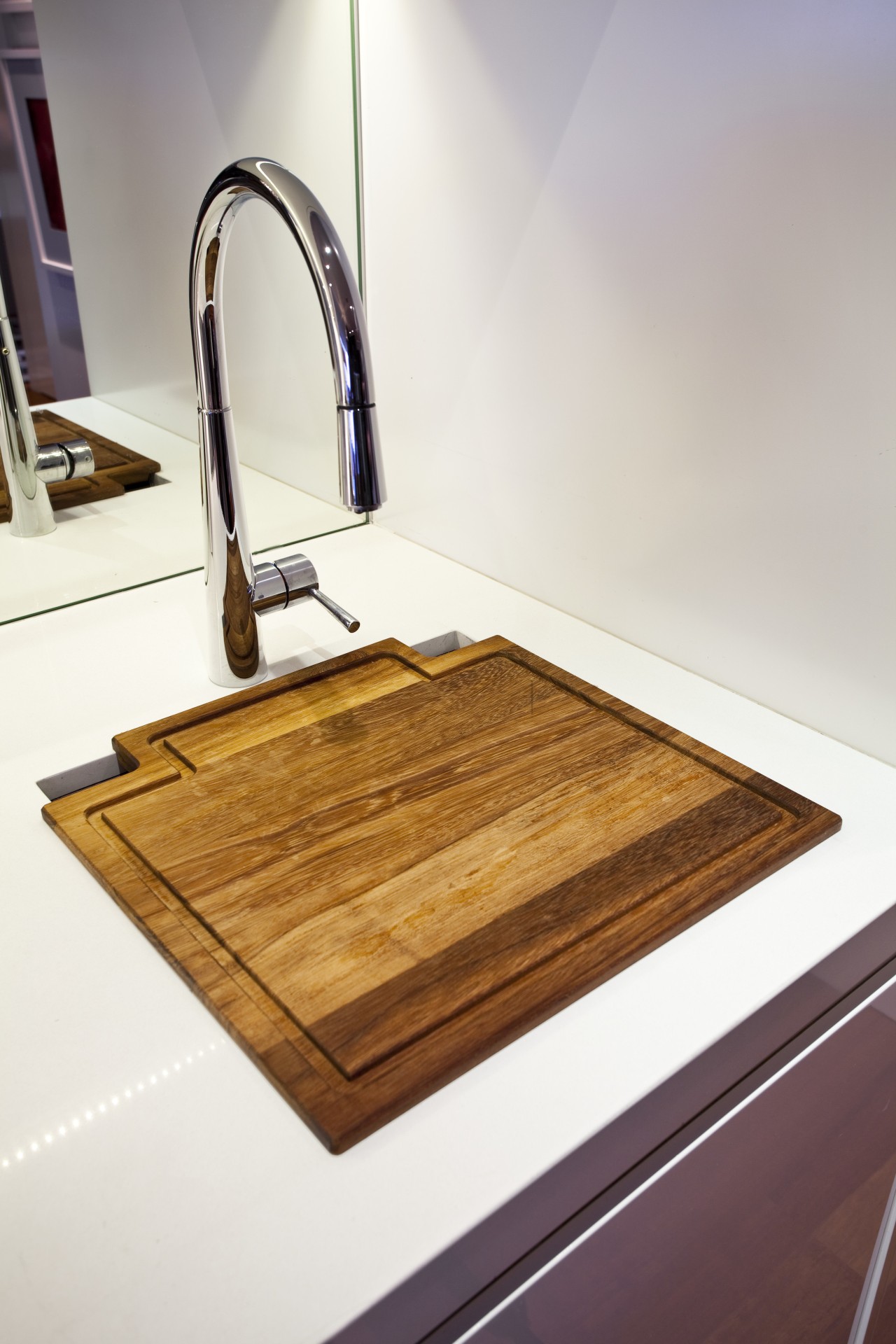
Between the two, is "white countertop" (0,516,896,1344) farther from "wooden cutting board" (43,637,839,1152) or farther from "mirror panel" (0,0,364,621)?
"mirror panel" (0,0,364,621)

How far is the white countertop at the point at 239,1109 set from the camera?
0.49 meters

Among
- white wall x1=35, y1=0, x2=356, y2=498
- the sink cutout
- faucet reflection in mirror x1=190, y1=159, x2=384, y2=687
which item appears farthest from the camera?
white wall x1=35, y1=0, x2=356, y2=498

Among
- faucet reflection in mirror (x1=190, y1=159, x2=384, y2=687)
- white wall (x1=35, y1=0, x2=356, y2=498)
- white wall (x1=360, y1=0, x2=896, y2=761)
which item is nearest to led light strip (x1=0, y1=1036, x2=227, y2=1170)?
faucet reflection in mirror (x1=190, y1=159, x2=384, y2=687)

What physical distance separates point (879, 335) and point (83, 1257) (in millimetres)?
742

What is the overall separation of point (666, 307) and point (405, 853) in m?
0.50

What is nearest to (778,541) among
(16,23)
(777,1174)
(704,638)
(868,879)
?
(704,638)

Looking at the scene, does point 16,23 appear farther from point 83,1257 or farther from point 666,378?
point 83,1257

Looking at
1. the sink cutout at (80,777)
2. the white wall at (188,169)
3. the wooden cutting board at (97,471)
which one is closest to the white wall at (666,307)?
the white wall at (188,169)

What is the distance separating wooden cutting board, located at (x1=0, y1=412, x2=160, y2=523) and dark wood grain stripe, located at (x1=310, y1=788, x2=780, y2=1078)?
65cm

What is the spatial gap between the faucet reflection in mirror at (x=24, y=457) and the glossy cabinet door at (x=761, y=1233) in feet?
2.63

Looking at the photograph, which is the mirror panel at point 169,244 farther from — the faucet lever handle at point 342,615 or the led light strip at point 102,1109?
the led light strip at point 102,1109

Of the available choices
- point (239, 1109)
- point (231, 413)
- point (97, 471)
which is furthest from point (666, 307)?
point (239, 1109)

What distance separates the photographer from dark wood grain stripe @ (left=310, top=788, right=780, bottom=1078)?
59 centimetres

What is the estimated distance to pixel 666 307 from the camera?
2.90ft
